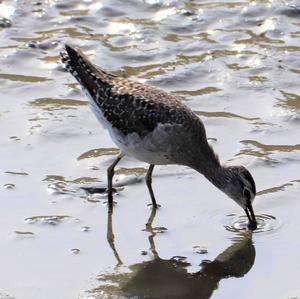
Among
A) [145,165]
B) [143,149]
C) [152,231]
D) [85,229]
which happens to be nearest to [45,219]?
[85,229]

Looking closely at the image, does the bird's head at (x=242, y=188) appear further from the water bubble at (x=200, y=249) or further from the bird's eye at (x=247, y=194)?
the water bubble at (x=200, y=249)

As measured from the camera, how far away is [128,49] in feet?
47.3

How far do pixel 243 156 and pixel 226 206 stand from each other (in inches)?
40.6

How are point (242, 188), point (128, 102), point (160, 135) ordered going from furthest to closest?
point (128, 102)
point (160, 135)
point (242, 188)

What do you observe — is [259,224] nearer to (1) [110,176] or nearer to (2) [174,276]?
(2) [174,276]

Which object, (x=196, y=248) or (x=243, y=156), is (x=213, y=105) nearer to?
(x=243, y=156)

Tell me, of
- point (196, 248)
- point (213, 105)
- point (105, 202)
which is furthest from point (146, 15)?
point (196, 248)

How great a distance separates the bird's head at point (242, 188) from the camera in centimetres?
1049

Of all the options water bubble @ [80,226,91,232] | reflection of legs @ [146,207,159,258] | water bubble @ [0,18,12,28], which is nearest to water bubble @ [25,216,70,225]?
water bubble @ [80,226,91,232]

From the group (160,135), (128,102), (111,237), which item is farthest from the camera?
(128,102)

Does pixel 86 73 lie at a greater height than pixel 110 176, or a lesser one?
greater

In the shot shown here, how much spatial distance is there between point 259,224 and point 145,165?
72.4 inches

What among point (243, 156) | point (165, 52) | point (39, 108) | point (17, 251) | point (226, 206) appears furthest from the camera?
point (165, 52)

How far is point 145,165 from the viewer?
11844 millimetres
